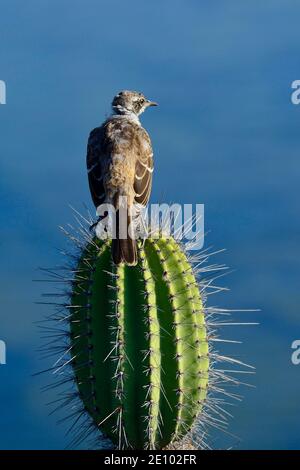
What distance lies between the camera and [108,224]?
674 cm

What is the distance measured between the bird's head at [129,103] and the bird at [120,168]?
28cm

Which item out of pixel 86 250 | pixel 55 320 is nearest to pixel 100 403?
pixel 55 320

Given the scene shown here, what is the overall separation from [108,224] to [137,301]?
1.08m

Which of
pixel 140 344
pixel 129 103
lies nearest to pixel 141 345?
pixel 140 344

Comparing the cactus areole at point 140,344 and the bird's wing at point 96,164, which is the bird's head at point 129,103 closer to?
the bird's wing at point 96,164

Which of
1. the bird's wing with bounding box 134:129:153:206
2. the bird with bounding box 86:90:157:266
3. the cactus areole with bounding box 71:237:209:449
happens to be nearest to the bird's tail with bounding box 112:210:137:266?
the cactus areole with bounding box 71:237:209:449

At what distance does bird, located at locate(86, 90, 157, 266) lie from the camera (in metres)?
7.04

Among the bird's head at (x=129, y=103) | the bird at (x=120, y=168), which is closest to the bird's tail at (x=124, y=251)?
the bird at (x=120, y=168)

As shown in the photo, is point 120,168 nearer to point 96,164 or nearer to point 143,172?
point 143,172

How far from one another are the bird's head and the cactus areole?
2756mm

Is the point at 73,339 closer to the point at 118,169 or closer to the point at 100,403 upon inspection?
the point at 100,403

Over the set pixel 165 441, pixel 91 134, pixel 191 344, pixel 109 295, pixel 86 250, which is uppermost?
→ pixel 91 134

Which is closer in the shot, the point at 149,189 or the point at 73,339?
the point at 73,339

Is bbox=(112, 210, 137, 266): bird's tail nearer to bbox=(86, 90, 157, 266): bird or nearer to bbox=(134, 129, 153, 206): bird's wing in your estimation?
bbox=(86, 90, 157, 266): bird
